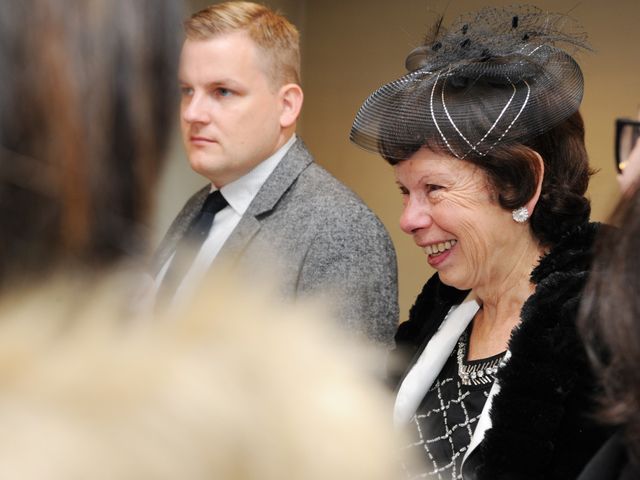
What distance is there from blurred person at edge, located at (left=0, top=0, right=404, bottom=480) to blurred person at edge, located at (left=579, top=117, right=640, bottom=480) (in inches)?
14.0

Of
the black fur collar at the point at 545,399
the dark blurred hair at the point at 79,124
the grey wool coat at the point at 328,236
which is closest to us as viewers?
the dark blurred hair at the point at 79,124

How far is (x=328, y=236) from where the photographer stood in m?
1.85

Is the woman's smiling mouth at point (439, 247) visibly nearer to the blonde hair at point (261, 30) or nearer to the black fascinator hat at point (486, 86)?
the black fascinator hat at point (486, 86)

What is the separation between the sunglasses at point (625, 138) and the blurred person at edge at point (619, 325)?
471 millimetres

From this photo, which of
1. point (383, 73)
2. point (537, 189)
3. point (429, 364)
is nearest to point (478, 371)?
point (429, 364)

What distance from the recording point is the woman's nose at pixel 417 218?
1.65 m

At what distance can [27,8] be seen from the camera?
0.42m

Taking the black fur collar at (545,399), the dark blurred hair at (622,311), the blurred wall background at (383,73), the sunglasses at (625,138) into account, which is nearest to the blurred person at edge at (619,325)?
the dark blurred hair at (622,311)

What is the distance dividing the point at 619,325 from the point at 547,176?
35.6 inches

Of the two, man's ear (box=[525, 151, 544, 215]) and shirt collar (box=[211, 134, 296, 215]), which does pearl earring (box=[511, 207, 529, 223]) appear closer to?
man's ear (box=[525, 151, 544, 215])

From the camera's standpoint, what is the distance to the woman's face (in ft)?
A: 5.18

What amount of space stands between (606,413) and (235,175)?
1.40 metres

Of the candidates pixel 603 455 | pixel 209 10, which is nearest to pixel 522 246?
pixel 603 455

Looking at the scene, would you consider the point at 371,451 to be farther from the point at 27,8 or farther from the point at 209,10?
the point at 209,10
